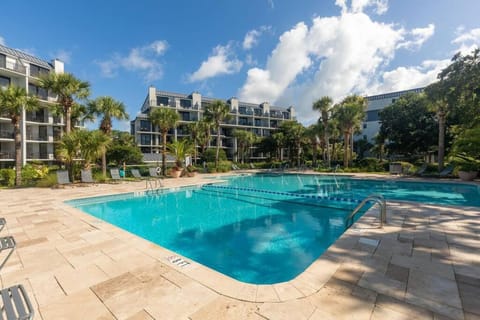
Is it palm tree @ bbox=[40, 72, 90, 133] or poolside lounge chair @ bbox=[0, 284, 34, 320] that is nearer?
poolside lounge chair @ bbox=[0, 284, 34, 320]

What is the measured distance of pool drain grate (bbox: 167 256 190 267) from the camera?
11.7 feet

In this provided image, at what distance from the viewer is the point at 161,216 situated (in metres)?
8.12

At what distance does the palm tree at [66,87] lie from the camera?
14.4 meters

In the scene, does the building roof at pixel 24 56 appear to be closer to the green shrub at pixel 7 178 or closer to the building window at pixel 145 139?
the building window at pixel 145 139

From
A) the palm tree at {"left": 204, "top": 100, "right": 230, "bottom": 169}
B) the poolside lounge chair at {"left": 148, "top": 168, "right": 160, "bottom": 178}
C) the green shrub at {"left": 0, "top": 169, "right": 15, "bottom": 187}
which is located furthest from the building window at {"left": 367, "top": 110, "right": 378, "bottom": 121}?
the green shrub at {"left": 0, "top": 169, "right": 15, "bottom": 187}

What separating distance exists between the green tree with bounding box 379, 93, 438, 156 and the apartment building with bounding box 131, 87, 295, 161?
2185 cm

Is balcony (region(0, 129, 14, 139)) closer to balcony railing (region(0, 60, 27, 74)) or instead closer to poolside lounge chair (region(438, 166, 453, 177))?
balcony railing (region(0, 60, 27, 74))

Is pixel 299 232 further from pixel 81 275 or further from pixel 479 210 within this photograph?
pixel 479 210

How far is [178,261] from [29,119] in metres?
30.6

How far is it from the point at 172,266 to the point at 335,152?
37383mm

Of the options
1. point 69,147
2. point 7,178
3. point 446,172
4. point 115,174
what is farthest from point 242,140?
point 7,178

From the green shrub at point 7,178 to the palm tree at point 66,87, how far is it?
4.05 metres

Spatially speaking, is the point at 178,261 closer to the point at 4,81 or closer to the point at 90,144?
the point at 90,144

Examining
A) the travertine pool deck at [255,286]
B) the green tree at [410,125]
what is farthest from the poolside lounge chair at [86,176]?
the green tree at [410,125]
